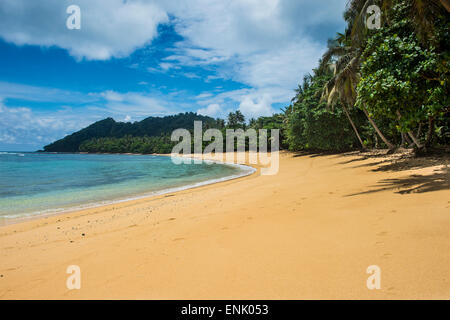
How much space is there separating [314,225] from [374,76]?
6.51 m

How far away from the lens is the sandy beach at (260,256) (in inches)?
89.3

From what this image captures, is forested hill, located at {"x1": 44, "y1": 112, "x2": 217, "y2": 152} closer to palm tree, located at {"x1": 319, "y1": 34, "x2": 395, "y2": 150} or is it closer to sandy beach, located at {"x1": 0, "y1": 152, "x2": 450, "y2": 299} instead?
palm tree, located at {"x1": 319, "y1": 34, "x2": 395, "y2": 150}

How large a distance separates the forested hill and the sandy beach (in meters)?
157

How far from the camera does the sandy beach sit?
227 centimetres

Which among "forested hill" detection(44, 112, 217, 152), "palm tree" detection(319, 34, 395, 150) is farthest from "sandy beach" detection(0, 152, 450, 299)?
"forested hill" detection(44, 112, 217, 152)

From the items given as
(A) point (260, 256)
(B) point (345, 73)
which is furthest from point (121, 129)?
(A) point (260, 256)

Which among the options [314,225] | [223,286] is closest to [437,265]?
[314,225]

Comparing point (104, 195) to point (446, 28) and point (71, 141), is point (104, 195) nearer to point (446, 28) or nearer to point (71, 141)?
point (446, 28)

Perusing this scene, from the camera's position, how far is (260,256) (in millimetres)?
3020

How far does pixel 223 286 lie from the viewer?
94.0 inches

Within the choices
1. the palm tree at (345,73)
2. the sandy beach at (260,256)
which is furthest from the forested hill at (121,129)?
the sandy beach at (260,256)

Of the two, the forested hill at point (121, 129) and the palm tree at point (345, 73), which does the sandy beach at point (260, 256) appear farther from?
the forested hill at point (121, 129)

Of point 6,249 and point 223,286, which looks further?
point 6,249

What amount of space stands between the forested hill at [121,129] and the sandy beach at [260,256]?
157 m
